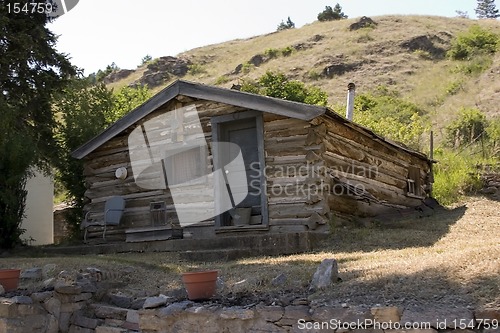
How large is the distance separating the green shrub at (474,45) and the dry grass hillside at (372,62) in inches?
41.3

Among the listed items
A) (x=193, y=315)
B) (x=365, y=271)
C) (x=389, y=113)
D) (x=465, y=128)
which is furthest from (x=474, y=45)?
(x=193, y=315)

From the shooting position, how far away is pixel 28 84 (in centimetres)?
1703

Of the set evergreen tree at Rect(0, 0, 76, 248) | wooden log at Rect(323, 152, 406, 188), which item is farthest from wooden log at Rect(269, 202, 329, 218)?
evergreen tree at Rect(0, 0, 76, 248)

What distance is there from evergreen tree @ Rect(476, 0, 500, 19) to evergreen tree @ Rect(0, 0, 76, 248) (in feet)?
222

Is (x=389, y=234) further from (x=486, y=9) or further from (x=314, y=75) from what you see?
(x=486, y=9)

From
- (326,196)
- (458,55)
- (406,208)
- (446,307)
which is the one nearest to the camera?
(446,307)

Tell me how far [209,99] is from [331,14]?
56.4m

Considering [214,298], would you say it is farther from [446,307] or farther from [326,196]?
[326,196]

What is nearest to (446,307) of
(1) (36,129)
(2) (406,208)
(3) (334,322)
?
(3) (334,322)

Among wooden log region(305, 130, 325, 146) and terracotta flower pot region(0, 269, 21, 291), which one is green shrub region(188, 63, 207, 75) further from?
terracotta flower pot region(0, 269, 21, 291)

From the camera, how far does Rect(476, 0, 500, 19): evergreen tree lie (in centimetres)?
7338

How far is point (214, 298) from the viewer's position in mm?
5648

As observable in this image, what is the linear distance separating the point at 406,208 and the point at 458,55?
33084mm

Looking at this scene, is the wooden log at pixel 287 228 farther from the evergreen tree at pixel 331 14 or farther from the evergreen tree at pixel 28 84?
the evergreen tree at pixel 331 14
